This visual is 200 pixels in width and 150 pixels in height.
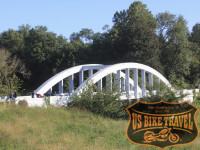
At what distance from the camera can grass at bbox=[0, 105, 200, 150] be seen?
9.23 meters

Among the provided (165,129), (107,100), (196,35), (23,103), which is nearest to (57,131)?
(165,129)

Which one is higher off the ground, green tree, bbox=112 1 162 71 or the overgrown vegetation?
green tree, bbox=112 1 162 71

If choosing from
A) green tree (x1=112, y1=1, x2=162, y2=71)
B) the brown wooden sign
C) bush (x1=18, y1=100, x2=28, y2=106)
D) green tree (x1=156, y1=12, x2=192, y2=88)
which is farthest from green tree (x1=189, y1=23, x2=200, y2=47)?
the brown wooden sign

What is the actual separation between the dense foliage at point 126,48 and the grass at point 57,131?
74.1 feet

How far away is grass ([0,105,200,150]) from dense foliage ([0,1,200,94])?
22.6 m

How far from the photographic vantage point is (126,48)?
118 ft

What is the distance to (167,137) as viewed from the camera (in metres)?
9.86

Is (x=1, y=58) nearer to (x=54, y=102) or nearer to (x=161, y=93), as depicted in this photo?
(x=54, y=102)

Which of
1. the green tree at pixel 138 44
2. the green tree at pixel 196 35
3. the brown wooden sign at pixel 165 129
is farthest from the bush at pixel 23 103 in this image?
the green tree at pixel 196 35

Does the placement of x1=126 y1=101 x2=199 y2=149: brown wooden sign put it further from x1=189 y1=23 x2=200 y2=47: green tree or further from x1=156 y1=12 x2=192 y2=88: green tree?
x1=189 y1=23 x2=200 y2=47: green tree

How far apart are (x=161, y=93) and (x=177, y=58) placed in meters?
22.9

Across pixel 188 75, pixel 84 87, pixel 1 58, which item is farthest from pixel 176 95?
pixel 188 75

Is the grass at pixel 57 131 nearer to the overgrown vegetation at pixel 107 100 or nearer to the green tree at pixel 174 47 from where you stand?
the overgrown vegetation at pixel 107 100

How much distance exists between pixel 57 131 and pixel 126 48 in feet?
86.3
